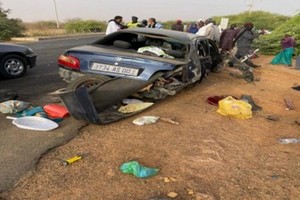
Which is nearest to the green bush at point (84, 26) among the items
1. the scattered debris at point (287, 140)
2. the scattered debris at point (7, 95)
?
the scattered debris at point (7, 95)

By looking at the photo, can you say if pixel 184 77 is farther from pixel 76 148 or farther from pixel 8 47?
pixel 8 47

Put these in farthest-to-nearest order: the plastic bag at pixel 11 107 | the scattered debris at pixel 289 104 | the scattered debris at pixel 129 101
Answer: the scattered debris at pixel 289 104 < the scattered debris at pixel 129 101 < the plastic bag at pixel 11 107

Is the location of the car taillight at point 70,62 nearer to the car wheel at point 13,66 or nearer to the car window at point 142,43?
the car window at point 142,43

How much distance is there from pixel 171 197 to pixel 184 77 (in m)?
3.03

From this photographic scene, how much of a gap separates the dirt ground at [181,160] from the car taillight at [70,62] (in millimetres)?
1340

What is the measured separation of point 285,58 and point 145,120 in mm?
12195

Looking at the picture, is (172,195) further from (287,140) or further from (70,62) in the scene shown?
(70,62)

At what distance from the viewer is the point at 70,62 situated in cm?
579

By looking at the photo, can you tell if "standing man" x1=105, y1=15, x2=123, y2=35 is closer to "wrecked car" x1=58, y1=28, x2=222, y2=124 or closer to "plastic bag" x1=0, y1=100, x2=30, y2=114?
"wrecked car" x1=58, y1=28, x2=222, y2=124

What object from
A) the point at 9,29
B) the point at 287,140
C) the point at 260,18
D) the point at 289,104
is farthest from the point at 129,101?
the point at 260,18

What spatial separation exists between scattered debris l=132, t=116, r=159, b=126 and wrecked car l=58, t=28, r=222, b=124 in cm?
23

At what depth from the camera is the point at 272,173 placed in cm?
380

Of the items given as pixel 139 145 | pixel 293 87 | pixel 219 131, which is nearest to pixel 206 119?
pixel 219 131

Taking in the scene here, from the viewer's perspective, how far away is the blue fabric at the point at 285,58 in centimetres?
1512
